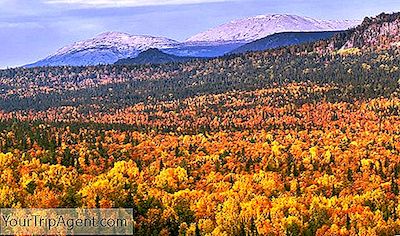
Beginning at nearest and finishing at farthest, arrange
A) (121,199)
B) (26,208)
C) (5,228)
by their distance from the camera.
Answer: (5,228) → (26,208) → (121,199)

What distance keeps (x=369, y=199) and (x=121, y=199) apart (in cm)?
5998

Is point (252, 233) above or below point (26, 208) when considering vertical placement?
below

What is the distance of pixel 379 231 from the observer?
130 m

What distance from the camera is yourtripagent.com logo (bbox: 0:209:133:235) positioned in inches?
4486

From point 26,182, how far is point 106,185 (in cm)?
1922

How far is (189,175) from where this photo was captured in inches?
7613

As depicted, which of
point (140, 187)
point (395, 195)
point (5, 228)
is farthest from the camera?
point (395, 195)

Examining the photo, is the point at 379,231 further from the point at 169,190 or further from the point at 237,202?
the point at 169,190

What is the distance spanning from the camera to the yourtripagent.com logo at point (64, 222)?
114 metres

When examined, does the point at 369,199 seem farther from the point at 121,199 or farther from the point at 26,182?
the point at 26,182

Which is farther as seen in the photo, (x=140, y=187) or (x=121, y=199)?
(x=140, y=187)

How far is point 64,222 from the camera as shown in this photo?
120062 millimetres

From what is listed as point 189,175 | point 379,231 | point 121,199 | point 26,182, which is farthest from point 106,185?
point 379,231

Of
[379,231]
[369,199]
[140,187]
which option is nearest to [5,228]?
[140,187]
